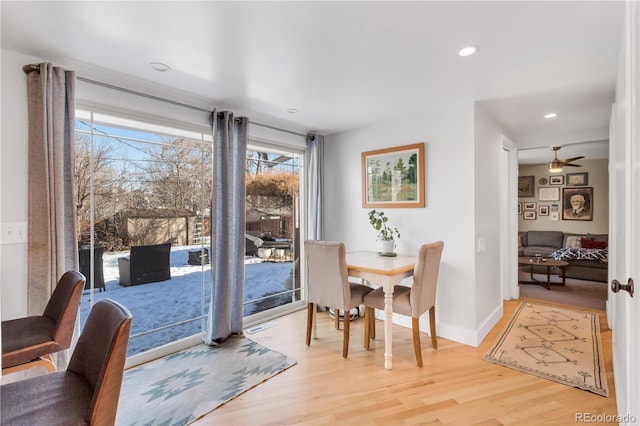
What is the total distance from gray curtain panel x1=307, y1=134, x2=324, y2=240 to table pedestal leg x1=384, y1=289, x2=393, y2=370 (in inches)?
60.2

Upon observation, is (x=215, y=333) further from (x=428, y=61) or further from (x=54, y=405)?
(x=428, y=61)

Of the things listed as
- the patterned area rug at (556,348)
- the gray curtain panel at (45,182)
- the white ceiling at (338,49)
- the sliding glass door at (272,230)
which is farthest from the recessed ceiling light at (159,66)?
the patterned area rug at (556,348)

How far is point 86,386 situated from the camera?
118 cm

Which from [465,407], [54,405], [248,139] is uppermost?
[248,139]

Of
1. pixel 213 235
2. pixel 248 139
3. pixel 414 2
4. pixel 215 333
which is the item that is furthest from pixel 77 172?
pixel 414 2

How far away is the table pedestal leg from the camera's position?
102 inches

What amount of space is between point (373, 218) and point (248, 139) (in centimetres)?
166

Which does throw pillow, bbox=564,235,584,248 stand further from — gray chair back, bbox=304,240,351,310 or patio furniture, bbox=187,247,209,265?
patio furniture, bbox=187,247,209,265

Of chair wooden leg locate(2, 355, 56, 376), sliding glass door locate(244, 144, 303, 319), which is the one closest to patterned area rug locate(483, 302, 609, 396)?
sliding glass door locate(244, 144, 303, 319)

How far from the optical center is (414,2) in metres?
1.53

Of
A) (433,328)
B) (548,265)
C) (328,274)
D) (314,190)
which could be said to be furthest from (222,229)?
(548,265)

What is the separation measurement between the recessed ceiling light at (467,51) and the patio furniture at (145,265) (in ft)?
9.78

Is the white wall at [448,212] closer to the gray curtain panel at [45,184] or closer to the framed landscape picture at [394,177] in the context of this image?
the framed landscape picture at [394,177]

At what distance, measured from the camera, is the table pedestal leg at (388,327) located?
2.58 meters
